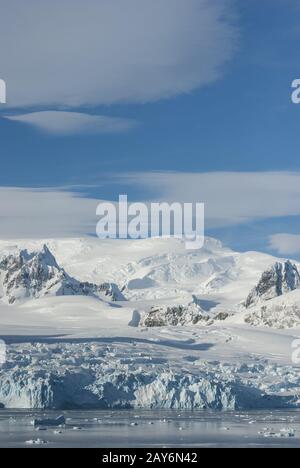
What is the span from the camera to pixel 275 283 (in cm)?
18662

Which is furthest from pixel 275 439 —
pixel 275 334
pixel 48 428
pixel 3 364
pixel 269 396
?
pixel 275 334

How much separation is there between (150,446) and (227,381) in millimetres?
30710

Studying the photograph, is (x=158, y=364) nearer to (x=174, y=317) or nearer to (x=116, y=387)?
(x=116, y=387)

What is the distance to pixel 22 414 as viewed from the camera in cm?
6556

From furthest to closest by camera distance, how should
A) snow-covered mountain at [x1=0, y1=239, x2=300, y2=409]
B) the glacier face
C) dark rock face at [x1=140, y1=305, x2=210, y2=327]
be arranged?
dark rock face at [x1=140, y1=305, x2=210, y2=327]
snow-covered mountain at [x1=0, y1=239, x2=300, y2=409]
the glacier face

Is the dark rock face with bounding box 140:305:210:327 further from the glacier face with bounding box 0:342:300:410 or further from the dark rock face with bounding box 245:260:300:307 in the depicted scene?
the glacier face with bounding box 0:342:300:410

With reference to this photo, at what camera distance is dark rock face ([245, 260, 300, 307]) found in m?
183

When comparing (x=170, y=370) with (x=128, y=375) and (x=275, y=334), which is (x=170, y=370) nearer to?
(x=128, y=375)
